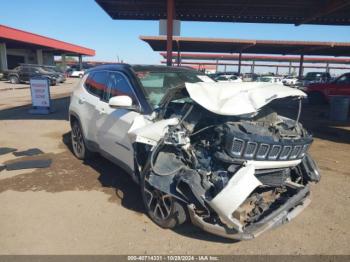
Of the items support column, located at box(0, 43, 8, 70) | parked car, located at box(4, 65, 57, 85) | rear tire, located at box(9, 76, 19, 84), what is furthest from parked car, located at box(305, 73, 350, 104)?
support column, located at box(0, 43, 8, 70)

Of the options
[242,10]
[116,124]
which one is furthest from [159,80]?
[242,10]

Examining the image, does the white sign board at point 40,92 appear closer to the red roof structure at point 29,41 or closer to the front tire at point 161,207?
the front tire at point 161,207

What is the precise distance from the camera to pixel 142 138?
3.61 metres

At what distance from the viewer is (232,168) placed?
3109 millimetres

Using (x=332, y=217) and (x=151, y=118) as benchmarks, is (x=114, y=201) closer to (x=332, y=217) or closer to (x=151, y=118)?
(x=151, y=118)

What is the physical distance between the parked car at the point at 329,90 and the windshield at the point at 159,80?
12.1 meters

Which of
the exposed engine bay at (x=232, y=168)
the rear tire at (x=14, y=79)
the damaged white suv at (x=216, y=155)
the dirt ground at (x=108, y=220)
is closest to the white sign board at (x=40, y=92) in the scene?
the dirt ground at (x=108, y=220)

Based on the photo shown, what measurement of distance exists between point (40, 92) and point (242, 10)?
861 centimetres

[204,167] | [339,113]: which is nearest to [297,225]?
[204,167]

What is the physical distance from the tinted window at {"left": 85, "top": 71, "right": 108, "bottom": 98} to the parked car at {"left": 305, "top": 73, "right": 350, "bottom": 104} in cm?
1259

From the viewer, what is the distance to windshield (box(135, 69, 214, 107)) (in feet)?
14.4

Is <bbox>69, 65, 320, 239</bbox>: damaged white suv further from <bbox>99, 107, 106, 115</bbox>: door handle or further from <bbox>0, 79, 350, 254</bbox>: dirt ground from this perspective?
<bbox>99, 107, 106, 115</bbox>: door handle

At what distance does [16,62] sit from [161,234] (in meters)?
51.7

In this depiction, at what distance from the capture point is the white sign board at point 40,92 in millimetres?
12445
